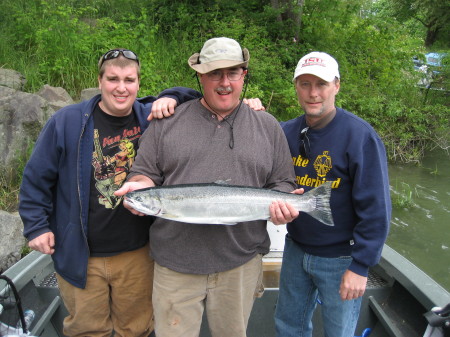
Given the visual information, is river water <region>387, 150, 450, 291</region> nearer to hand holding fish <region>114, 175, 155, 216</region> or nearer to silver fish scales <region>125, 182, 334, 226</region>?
silver fish scales <region>125, 182, 334, 226</region>

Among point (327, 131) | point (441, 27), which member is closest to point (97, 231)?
point (327, 131)

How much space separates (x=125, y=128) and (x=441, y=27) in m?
35.6

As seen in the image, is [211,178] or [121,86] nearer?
[211,178]

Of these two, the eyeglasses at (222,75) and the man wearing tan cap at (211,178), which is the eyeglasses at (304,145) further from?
the eyeglasses at (222,75)

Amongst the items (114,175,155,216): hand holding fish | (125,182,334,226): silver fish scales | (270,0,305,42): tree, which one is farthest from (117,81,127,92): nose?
(270,0,305,42): tree

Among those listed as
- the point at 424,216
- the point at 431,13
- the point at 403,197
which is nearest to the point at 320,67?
the point at 424,216

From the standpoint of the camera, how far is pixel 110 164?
3.09 metres

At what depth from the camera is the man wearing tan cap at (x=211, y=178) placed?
2.81 m

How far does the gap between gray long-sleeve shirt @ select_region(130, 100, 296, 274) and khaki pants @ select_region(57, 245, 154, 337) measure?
1.52 ft

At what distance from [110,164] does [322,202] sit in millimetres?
1758

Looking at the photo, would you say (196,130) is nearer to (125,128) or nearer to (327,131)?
(125,128)

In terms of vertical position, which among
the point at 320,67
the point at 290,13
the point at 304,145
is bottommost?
the point at 304,145

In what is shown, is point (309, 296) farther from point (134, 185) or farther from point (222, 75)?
point (222, 75)

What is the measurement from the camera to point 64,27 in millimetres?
10172
